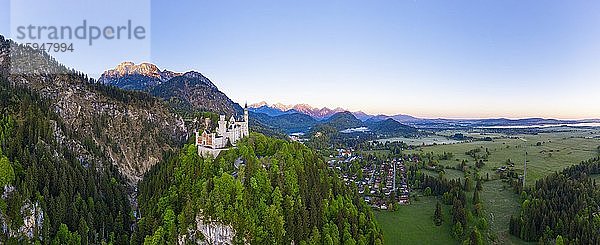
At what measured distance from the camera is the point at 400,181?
4983 inches

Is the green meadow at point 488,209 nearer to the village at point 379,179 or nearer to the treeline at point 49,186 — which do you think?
the village at point 379,179

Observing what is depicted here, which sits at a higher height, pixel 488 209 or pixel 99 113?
pixel 99 113

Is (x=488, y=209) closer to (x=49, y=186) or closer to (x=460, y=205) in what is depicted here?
(x=460, y=205)

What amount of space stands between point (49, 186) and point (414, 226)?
70700mm

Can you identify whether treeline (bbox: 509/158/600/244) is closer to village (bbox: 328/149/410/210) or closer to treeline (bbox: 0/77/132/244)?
village (bbox: 328/149/410/210)

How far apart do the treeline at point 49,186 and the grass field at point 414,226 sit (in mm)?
49823

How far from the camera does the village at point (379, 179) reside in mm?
103750

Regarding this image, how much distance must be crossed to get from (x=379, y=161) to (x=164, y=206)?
11573 cm

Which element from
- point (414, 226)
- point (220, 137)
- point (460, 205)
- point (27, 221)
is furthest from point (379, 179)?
point (27, 221)

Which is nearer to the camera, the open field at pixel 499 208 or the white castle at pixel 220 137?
the white castle at pixel 220 137

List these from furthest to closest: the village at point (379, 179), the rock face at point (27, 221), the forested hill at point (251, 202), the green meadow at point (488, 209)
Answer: the village at point (379, 179) < the green meadow at point (488, 209) < the rock face at point (27, 221) < the forested hill at point (251, 202)

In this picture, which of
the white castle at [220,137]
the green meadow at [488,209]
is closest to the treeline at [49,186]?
the white castle at [220,137]

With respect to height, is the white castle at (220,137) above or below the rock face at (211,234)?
above

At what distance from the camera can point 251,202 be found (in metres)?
63.8
